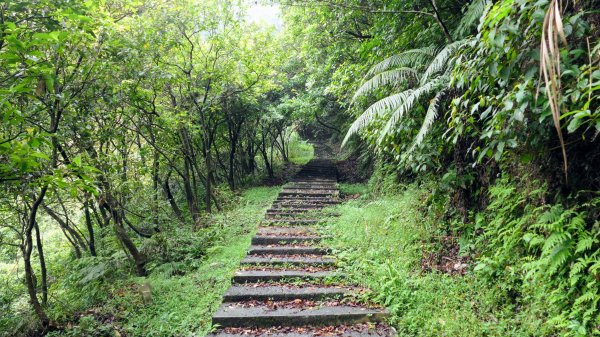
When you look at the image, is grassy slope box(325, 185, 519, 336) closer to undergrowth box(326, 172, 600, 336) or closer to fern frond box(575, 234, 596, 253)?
undergrowth box(326, 172, 600, 336)

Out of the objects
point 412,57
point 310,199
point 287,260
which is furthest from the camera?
point 310,199

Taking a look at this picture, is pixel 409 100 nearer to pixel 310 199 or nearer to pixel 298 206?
pixel 298 206

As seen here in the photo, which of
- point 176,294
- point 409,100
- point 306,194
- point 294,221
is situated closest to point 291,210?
point 294,221

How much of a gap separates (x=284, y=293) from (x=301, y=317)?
568 mm

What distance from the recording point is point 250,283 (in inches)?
182

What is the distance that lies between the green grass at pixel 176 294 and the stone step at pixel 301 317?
0.29 meters

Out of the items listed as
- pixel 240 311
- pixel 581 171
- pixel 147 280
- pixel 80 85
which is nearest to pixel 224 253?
pixel 147 280

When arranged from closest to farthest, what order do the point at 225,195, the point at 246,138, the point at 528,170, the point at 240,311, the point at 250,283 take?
the point at 528,170 < the point at 240,311 < the point at 250,283 < the point at 225,195 < the point at 246,138

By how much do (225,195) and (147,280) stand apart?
482 cm

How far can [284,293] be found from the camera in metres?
4.22

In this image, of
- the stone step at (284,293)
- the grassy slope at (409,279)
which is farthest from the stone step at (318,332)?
the stone step at (284,293)

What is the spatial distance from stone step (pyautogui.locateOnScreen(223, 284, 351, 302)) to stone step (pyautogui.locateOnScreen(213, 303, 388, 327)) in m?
0.28

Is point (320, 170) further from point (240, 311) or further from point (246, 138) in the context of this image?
point (240, 311)

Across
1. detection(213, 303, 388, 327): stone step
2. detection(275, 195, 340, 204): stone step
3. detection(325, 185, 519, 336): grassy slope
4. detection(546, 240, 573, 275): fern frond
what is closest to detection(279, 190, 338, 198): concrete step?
detection(275, 195, 340, 204): stone step
